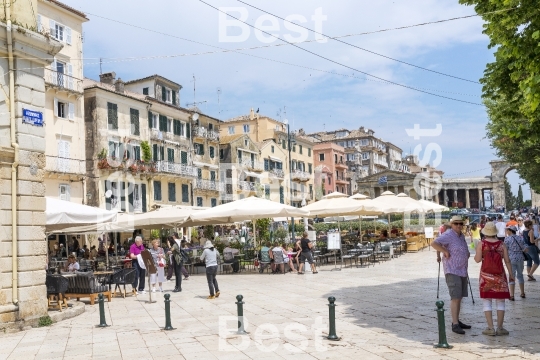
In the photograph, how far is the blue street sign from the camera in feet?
34.7

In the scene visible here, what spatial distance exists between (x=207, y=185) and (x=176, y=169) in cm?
650

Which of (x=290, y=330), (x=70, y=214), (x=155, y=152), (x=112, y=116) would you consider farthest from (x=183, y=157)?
(x=290, y=330)

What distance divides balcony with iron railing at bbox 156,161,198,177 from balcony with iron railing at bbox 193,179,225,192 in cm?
158

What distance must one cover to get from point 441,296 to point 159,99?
36115 millimetres

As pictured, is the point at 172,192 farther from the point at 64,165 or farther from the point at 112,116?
the point at 64,165

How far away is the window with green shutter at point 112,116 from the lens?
124 ft

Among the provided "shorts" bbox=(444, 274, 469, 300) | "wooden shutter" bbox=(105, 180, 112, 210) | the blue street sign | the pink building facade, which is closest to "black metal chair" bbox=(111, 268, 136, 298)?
the blue street sign

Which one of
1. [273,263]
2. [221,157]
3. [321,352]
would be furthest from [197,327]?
[221,157]

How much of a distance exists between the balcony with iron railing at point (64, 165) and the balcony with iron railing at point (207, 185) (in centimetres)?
1540

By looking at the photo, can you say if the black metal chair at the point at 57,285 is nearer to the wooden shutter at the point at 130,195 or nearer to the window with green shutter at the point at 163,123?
the wooden shutter at the point at 130,195

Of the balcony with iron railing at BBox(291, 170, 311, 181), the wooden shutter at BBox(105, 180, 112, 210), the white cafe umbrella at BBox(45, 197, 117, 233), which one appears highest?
the balcony with iron railing at BBox(291, 170, 311, 181)

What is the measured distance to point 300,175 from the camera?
6969cm

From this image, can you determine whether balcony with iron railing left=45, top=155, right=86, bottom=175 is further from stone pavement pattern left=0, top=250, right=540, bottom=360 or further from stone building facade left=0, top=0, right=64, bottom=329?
stone building facade left=0, top=0, right=64, bottom=329

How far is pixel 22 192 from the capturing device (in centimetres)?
1039
